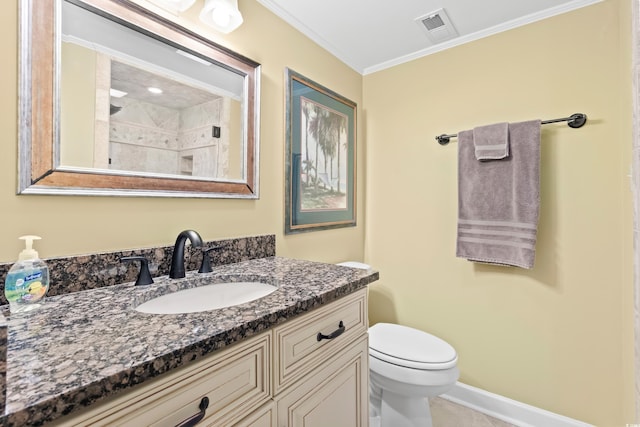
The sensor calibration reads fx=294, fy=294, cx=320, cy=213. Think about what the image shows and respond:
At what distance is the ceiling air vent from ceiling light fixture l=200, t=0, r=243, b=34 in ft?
3.39

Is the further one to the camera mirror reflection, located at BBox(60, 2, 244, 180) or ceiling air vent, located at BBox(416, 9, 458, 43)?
ceiling air vent, located at BBox(416, 9, 458, 43)

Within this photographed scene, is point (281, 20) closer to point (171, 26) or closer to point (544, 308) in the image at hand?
point (171, 26)

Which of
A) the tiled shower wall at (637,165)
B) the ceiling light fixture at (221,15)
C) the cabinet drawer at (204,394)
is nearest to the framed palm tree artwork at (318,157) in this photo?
the ceiling light fixture at (221,15)

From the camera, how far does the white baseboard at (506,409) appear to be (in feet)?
5.09

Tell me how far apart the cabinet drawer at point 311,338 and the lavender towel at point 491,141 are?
1.16 metres

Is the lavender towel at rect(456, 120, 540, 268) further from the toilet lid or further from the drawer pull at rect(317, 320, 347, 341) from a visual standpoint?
the drawer pull at rect(317, 320, 347, 341)

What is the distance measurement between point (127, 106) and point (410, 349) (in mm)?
1603

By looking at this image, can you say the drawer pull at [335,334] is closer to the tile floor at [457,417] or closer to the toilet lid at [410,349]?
the toilet lid at [410,349]

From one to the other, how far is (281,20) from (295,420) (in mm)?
1802

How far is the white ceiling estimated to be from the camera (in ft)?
5.02

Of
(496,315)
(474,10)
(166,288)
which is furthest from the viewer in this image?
(496,315)

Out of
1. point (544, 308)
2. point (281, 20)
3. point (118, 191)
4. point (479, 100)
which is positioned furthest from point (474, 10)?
point (118, 191)

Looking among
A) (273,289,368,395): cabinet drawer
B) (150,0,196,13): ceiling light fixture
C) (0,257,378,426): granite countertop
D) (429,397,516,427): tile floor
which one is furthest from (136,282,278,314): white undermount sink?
(429,397,516,427): tile floor

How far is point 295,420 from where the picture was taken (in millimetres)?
792
